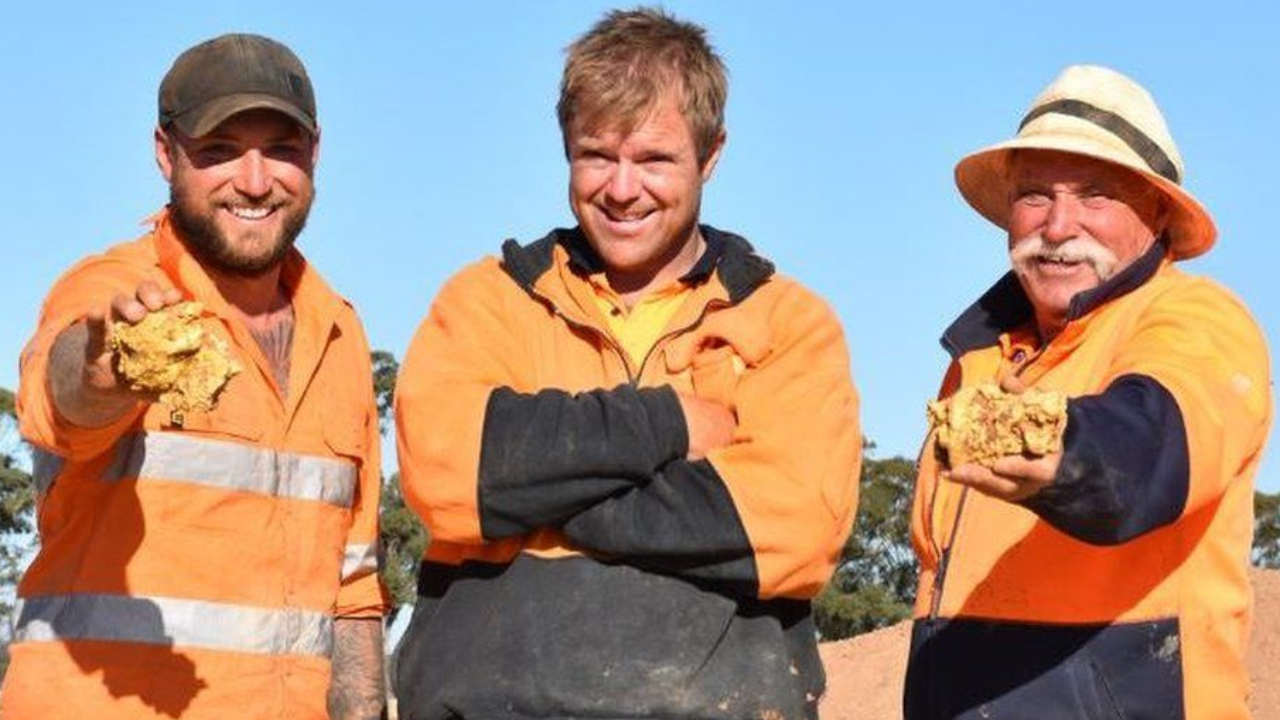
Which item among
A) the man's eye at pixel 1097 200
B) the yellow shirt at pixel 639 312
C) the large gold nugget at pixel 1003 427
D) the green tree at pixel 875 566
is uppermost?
the green tree at pixel 875 566

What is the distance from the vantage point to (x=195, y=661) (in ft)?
17.1

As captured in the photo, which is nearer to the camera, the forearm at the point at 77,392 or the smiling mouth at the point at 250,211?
the forearm at the point at 77,392

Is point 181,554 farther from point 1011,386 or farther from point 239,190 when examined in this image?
point 1011,386

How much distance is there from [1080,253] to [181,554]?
7.78ft

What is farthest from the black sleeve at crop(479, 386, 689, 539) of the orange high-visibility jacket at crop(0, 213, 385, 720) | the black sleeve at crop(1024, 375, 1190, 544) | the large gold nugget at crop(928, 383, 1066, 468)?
the orange high-visibility jacket at crop(0, 213, 385, 720)

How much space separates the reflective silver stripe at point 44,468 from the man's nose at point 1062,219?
2567mm

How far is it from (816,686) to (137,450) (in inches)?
73.1

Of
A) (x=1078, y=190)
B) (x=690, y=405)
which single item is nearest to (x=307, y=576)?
(x=690, y=405)

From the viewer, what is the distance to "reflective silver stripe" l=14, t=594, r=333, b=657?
5191 mm

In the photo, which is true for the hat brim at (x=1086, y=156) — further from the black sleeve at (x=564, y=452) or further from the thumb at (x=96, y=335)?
the thumb at (x=96, y=335)

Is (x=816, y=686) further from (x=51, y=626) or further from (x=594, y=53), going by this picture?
(x=51, y=626)

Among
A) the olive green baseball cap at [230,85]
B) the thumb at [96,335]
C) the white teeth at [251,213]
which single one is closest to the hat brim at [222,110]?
the olive green baseball cap at [230,85]

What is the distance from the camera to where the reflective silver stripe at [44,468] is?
5.31m

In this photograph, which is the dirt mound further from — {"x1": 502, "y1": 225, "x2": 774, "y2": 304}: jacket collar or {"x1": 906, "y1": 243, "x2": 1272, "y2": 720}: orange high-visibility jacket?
{"x1": 502, "y1": 225, "x2": 774, "y2": 304}: jacket collar
